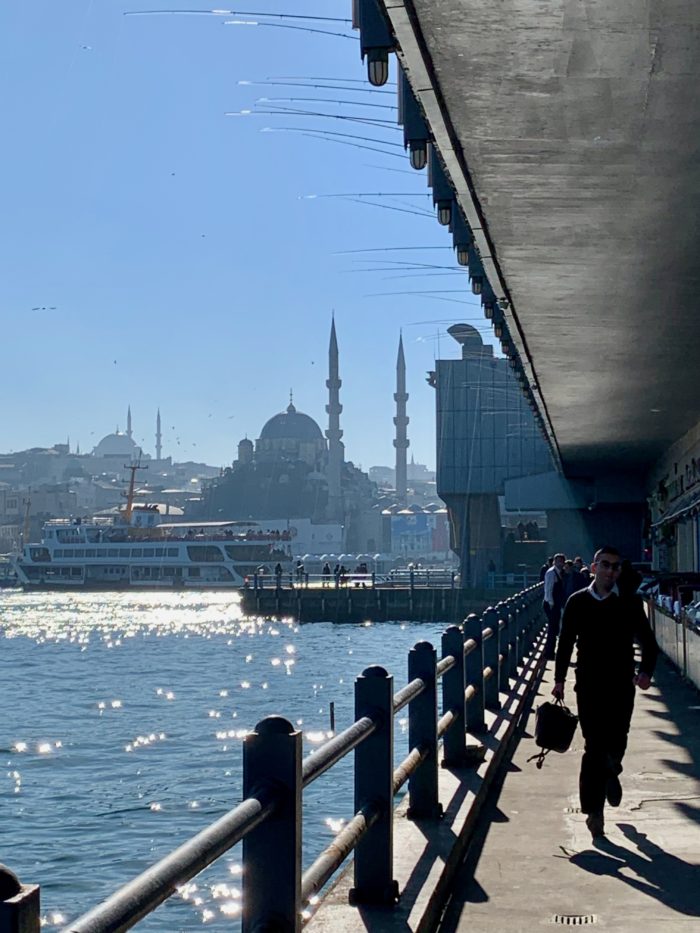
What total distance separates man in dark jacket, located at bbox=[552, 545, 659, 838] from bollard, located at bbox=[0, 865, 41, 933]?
6556mm

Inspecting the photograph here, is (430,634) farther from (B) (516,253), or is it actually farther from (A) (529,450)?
(B) (516,253)

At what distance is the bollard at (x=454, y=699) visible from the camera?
995cm

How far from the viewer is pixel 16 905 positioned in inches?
88.0

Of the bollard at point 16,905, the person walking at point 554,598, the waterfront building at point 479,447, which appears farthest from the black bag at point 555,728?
the waterfront building at point 479,447

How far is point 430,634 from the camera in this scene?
69.7 m

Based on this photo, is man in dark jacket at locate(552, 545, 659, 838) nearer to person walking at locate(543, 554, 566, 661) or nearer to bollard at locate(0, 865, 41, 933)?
bollard at locate(0, 865, 41, 933)


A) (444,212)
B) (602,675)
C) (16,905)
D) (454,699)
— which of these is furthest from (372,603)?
(16,905)

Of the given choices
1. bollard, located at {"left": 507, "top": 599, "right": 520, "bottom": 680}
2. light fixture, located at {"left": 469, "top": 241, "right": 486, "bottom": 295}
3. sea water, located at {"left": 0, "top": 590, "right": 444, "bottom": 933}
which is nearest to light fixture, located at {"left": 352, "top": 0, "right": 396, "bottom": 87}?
sea water, located at {"left": 0, "top": 590, "right": 444, "bottom": 933}

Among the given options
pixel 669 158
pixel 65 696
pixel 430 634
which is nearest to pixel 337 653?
pixel 430 634

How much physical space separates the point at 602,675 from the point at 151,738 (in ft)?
74.0

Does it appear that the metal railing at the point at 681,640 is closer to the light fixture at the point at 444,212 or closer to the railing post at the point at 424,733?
the light fixture at the point at 444,212

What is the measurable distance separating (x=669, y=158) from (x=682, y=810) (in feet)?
20.1

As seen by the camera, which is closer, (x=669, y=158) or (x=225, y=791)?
(x=669, y=158)

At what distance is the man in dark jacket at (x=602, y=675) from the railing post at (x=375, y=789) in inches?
101
